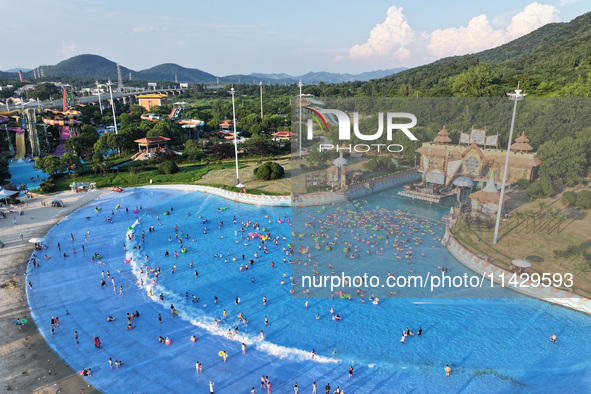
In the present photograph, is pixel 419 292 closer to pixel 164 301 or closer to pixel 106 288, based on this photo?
pixel 164 301

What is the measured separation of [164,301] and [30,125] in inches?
2346

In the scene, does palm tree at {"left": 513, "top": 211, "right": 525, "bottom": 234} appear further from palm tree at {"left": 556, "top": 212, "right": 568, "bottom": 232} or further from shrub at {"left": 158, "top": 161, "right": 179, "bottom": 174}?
shrub at {"left": 158, "top": 161, "right": 179, "bottom": 174}

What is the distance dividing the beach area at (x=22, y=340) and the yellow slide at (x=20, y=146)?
34183 mm

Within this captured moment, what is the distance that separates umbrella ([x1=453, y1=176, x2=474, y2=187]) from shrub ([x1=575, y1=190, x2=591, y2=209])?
27.8ft

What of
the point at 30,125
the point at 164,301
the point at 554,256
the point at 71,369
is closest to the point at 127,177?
the point at 30,125

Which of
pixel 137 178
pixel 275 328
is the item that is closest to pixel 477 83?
pixel 137 178

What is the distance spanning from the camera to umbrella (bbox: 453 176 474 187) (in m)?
36.5

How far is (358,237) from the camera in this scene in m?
33.1

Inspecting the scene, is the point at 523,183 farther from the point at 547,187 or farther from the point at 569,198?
the point at 569,198

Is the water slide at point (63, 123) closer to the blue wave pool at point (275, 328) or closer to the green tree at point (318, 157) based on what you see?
the blue wave pool at point (275, 328)

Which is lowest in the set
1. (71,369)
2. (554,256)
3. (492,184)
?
(71,369)

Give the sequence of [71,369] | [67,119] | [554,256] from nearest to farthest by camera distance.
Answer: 1. [71,369]
2. [554,256]
3. [67,119]

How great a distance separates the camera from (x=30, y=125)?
66500 millimetres

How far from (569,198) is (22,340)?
134 feet
